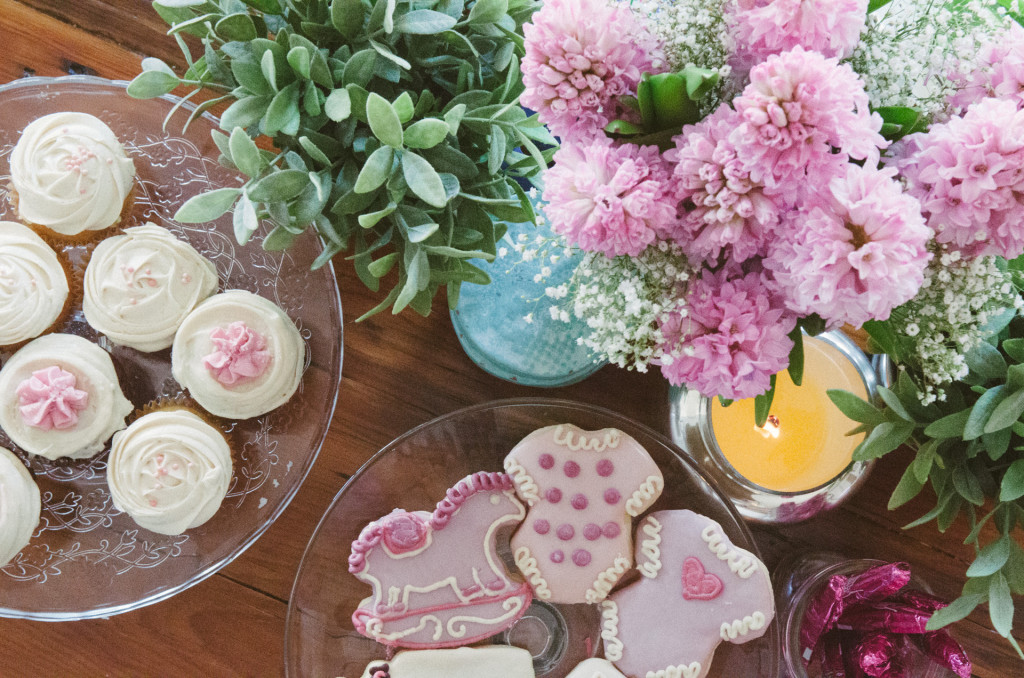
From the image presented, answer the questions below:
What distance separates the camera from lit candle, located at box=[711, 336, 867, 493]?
926 mm

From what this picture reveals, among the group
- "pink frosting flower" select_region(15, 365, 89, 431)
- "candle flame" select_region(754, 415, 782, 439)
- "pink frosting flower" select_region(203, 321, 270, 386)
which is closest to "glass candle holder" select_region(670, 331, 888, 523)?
"candle flame" select_region(754, 415, 782, 439)

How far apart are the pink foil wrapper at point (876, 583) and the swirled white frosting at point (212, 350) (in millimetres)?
746

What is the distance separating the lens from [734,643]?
2.99 feet

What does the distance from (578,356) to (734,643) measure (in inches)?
16.0

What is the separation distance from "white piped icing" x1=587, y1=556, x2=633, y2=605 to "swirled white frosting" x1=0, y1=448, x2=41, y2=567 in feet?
2.30

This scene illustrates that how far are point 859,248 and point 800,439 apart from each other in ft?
1.66

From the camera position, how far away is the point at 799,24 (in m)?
0.49

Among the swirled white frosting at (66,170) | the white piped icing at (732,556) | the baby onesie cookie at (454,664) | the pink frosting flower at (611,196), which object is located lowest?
the baby onesie cookie at (454,664)

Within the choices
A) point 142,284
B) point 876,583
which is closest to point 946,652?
point 876,583

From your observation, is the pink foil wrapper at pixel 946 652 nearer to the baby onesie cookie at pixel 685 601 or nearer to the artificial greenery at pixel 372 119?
the baby onesie cookie at pixel 685 601

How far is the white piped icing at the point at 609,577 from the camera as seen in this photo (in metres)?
0.92

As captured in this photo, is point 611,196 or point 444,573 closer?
point 611,196

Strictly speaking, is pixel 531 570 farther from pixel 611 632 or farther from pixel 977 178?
pixel 977 178

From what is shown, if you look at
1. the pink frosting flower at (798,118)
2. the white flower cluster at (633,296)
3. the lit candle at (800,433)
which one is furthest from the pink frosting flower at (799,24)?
the lit candle at (800,433)
